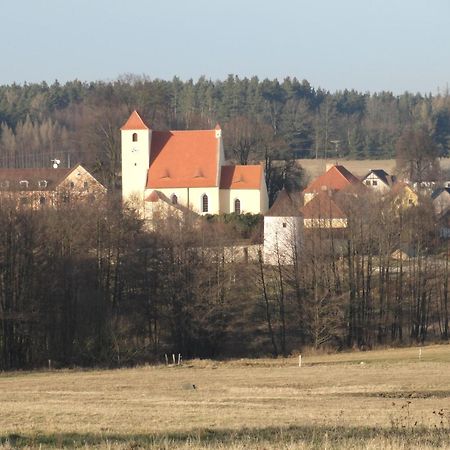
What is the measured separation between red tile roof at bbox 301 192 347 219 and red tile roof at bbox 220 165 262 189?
1029 centimetres

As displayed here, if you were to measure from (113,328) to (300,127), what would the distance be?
317 feet

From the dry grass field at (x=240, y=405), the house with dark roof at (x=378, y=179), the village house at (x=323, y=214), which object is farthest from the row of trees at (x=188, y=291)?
the house with dark roof at (x=378, y=179)

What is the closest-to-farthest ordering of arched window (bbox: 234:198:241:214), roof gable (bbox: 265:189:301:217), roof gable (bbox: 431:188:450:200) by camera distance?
roof gable (bbox: 265:189:301:217)
arched window (bbox: 234:198:241:214)
roof gable (bbox: 431:188:450:200)

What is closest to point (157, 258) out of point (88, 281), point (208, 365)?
point (88, 281)

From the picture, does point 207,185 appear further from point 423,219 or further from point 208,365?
point 208,365

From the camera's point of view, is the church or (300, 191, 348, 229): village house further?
the church

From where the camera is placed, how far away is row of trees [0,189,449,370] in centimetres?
4144

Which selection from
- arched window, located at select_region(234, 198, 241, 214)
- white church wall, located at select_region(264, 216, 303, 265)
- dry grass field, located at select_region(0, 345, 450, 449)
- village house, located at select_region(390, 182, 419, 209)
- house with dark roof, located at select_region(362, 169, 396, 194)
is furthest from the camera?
house with dark roof, located at select_region(362, 169, 396, 194)

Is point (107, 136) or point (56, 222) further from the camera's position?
point (107, 136)

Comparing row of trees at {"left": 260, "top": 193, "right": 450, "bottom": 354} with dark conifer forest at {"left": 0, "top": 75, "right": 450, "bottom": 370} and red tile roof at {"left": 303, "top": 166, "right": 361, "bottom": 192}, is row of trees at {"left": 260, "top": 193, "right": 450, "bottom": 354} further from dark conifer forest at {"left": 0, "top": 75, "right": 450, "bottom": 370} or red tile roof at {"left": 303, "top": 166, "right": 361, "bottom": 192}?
red tile roof at {"left": 303, "top": 166, "right": 361, "bottom": 192}

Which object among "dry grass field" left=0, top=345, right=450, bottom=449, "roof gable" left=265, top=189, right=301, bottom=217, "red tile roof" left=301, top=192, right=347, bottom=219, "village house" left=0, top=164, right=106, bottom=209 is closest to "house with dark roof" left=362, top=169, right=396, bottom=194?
"village house" left=0, top=164, right=106, bottom=209

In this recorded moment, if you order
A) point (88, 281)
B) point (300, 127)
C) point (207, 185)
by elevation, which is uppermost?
point (300, 127)

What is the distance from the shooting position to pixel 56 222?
44.5 m

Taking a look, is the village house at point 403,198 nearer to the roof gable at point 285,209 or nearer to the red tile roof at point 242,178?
the roof gable at point 285,209
